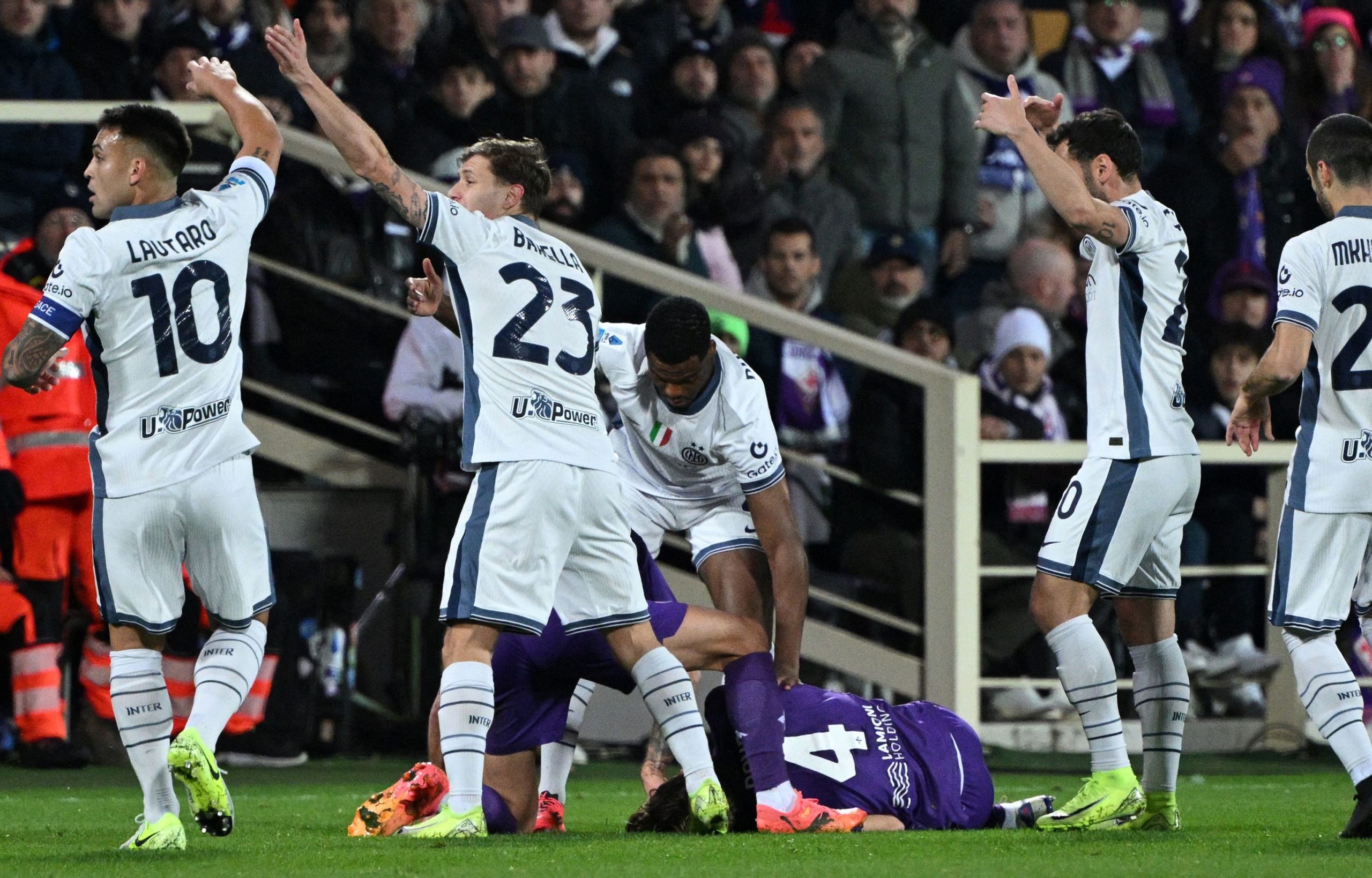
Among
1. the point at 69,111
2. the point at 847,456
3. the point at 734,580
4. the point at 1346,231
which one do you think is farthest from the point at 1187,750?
the point at 69,111

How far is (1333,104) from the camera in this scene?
451 inches

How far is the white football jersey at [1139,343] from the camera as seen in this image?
539 cm

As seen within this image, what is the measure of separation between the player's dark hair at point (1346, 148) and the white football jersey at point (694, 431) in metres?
1.79

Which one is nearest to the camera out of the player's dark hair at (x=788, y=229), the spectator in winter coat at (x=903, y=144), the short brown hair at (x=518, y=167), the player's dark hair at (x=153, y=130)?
the player's dark hair at (x=153, y=130)

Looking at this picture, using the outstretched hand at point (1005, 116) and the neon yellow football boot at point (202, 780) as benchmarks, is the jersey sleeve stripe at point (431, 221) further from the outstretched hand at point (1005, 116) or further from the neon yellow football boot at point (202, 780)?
the outstretched hand at point (1005, 116)

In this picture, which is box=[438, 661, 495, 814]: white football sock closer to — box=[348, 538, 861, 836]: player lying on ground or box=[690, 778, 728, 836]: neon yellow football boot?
box=[348, 538, 861, 836]: player lying on ground

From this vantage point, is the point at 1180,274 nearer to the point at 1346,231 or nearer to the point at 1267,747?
the point at 1346,231

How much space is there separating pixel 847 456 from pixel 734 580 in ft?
8.38

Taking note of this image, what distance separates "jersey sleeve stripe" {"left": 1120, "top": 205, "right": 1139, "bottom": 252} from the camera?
5340 mm

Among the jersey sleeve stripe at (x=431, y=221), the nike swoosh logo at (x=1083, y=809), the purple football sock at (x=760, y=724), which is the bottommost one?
the nike swoosh logo at (x=1083, y=809)

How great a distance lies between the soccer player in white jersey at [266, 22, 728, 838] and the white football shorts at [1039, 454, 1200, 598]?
3.88 feet

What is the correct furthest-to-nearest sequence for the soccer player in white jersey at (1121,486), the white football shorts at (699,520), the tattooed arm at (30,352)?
1. the white football shorts at (699,520)
2. the soccer player in white jersey at (1121,486)
3. the tattooed arm at (30,352)

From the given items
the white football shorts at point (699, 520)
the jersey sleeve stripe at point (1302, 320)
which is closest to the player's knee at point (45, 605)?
the white football shorts at point (699, 520)

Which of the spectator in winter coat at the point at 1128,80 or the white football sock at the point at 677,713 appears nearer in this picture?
the white football sock at the point at 677,713
